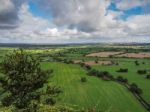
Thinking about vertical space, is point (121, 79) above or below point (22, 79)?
below

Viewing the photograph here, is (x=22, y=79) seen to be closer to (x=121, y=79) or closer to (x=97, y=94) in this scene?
(x=97, y=94)

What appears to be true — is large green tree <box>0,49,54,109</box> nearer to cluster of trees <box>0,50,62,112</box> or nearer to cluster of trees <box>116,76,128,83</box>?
cluster of trees <box>0,50,62,112</box>

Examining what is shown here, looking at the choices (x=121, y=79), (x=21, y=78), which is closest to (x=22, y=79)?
(x=21, y=78)

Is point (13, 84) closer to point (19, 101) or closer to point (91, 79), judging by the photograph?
point (19, 101)

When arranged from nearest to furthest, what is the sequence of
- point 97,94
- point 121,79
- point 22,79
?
point 22,79 → point 97,94 → point 121,79

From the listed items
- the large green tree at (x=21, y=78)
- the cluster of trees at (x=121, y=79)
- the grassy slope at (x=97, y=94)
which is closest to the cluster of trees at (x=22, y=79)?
the large green tree at (x=21, y=78)

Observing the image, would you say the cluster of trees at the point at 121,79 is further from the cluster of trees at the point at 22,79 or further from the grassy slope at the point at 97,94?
the cluster of trees at the point at 22,79

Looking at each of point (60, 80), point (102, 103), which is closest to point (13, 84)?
point (102, 103)
